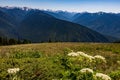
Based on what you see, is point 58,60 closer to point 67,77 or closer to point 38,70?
point 38,70

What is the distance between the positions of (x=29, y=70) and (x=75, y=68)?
97.7 inches

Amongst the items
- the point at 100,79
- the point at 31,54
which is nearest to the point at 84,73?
the point at 100,79

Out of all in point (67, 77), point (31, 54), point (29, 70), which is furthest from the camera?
point (31, 54)

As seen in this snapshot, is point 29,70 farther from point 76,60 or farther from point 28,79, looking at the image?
point 76,60

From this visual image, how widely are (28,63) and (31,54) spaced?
5.27m

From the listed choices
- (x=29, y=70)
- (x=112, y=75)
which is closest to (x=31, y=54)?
(x=29, y=70)

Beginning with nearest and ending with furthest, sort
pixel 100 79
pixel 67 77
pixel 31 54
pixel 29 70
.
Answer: pixel 100 79 < pixel 67 77 < pixel 29 70 < pixel 31 54

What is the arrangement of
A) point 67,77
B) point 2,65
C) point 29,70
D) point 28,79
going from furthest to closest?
point 2,65, point 29,70, point 28,79, point 67,77

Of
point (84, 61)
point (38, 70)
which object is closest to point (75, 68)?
point (84, 61)

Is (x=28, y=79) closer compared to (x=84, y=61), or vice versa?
(x=28, y=79)

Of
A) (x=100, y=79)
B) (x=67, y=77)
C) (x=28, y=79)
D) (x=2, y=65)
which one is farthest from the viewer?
(x=2, y=65)

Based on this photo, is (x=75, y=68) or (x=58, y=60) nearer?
(x=75, y=68)

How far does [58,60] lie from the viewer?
56.4 ft

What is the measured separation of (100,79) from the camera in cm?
1203
